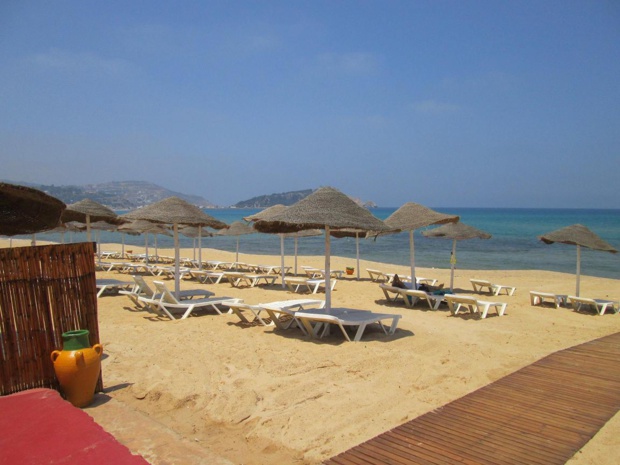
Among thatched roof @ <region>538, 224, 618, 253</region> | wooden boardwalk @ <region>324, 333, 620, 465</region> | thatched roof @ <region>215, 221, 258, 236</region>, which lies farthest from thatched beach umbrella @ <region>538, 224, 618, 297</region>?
thatched roof @ <region>215, 221, 258, 236</region>

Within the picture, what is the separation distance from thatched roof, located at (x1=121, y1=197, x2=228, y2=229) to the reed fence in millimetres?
4441

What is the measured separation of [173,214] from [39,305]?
5026 mm

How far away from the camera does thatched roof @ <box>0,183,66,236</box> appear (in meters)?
4.58

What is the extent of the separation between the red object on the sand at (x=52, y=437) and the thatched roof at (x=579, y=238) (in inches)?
373

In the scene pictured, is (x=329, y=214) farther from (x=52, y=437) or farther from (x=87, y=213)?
(x=87, y=213)

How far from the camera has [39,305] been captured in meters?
3.90

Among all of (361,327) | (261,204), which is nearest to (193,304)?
(361,327)

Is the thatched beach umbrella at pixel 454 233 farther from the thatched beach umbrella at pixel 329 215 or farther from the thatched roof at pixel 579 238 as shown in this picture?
the thatched beach umbrella at pixel 329 215

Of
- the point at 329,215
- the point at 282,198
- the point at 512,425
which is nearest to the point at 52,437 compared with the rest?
the point at 512,425

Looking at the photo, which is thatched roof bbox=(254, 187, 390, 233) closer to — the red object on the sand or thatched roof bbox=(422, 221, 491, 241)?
the red object on the sand

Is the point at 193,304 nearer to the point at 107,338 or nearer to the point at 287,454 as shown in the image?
the point at 107,338

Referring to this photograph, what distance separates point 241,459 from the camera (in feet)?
10.6

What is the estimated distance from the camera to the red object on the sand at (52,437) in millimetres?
2645

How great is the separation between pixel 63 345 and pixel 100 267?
1389 centimetres
